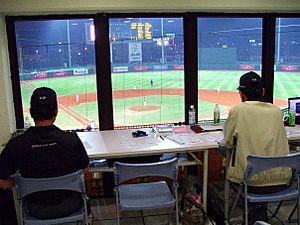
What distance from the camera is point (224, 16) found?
3.84 meters

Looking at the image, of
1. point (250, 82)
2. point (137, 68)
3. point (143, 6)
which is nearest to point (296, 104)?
point (250, 82)

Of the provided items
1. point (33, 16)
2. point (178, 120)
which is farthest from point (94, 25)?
point (178, 120)

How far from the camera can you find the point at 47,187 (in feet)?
6.94

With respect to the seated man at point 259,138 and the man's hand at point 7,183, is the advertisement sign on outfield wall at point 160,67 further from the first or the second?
the man's hand at point 7,183

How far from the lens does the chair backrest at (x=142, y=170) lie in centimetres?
231

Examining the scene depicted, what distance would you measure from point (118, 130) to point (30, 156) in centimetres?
153

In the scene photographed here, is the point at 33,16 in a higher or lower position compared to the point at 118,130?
higher

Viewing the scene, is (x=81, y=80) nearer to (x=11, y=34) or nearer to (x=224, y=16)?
(x=11, y=34)

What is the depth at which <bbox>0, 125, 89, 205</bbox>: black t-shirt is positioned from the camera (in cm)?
210

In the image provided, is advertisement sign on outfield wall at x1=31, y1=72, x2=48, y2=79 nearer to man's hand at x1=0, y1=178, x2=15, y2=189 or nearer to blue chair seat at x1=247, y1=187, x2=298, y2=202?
man's hand at x1=0, y1=178, x2=15, y2=189

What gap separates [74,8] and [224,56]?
6.11ft

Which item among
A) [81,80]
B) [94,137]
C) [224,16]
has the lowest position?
[94,137]

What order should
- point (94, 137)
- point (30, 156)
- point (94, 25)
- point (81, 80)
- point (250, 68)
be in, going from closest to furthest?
point (30, 156) < point (94, 137) < point (94, 25) < point (81, 80) < point (250, 68)

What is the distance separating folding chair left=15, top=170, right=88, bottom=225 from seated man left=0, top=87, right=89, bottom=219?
1.5 inches
